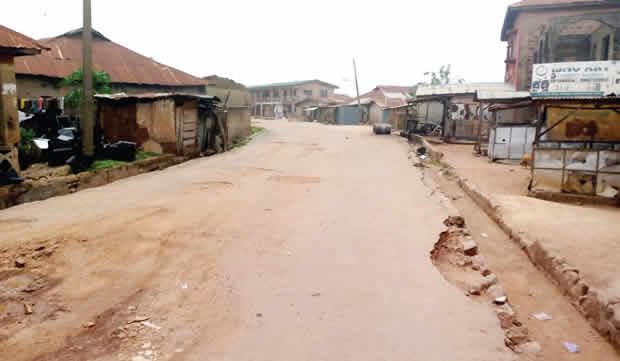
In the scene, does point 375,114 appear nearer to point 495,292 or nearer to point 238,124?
point 238,124

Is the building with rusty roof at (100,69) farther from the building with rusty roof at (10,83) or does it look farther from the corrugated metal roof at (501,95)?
the corrugated metal roof at (501,95)

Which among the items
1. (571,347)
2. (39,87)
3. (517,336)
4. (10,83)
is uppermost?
(39,87)

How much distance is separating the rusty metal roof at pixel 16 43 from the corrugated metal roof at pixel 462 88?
20.5 m

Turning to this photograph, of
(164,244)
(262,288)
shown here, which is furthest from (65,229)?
(262,288)

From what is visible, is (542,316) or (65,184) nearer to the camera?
(542,316)

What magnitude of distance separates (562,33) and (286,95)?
42312 mm

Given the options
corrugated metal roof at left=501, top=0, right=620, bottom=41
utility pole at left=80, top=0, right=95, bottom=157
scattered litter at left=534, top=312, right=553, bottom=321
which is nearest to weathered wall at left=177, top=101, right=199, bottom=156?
utility pole at left=80, top=0, right=95, bottom=157

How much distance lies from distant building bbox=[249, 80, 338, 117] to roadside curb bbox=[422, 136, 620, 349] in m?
53.4

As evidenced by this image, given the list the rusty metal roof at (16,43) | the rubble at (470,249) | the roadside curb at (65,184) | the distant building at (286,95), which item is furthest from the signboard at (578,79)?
the distant building at (286,95)

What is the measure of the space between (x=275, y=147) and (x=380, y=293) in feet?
51.3

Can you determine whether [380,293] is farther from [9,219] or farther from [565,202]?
[565,202]

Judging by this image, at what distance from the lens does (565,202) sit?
31.0ft

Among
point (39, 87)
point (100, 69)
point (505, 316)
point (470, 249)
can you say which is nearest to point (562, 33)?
point (470, 249)

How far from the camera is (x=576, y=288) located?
4.85m
